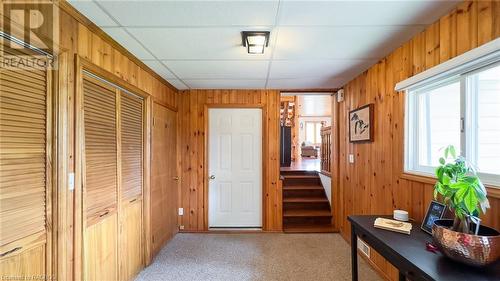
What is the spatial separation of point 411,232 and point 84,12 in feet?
8.92

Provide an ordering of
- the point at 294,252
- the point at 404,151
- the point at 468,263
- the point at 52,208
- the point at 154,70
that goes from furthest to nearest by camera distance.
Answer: the point at 294,252, the point at 154,70, the point at 404,151, the point at 52,208, the point at 468,263

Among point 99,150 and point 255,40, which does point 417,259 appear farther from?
point 99,150

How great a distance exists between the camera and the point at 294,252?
311 cm

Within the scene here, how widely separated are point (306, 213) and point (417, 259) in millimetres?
2841

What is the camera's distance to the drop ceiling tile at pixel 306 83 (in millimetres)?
3347

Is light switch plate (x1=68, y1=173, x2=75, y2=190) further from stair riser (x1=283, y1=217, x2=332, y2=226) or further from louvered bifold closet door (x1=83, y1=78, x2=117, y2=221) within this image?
stair riser (x1=283, y1=217, x2=332, y2=226)

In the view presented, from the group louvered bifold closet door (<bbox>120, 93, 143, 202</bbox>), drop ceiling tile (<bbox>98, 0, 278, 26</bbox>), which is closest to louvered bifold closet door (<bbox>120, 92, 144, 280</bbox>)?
louvered bifold closet door (<bbox>120, 93, 143, 202</bbox>)

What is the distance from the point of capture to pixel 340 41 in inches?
81.2

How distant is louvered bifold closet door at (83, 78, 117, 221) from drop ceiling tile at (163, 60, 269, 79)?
2.87ft

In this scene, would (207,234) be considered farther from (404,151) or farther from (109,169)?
(404,151)

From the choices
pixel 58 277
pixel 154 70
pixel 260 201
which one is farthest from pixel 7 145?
pixel 260 201

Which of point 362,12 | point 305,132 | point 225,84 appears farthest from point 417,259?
point 305,132

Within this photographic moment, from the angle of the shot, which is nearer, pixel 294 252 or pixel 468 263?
pixel 468 263

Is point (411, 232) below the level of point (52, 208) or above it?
Result: below
